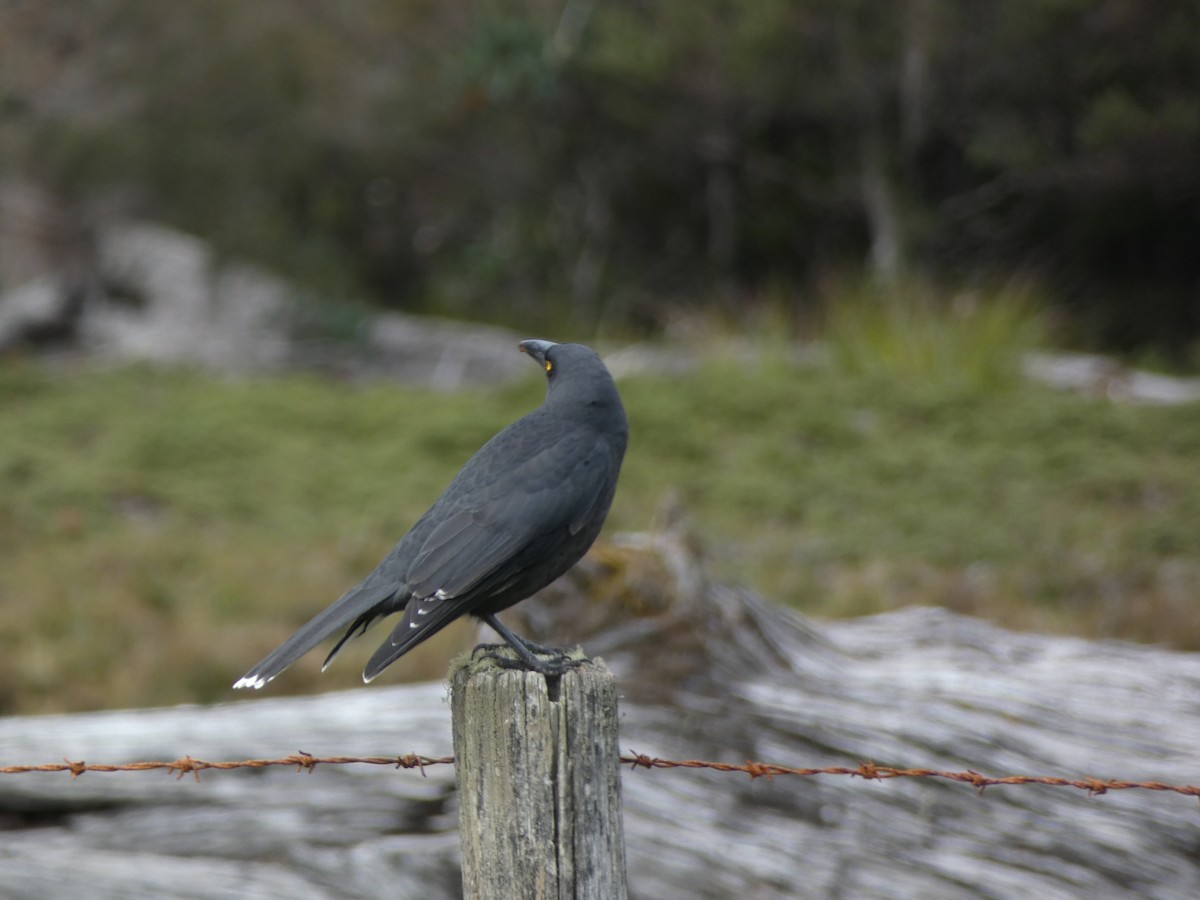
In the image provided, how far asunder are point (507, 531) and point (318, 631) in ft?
1.64

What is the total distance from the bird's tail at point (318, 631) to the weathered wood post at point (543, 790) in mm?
508

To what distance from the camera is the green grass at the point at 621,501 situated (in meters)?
6.64

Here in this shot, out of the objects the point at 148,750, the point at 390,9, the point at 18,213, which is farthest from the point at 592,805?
the point at 390,9

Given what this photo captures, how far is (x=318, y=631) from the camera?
276 centimetres

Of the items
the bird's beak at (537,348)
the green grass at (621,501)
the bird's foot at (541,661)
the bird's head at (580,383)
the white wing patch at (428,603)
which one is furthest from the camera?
the green grass at (621,501)

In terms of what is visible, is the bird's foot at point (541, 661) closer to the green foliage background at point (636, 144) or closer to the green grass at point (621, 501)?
the green grass at point (621, 501)

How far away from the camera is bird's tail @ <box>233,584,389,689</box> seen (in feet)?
8.84

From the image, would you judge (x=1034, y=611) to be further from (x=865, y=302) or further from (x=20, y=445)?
(x=20, y=445)

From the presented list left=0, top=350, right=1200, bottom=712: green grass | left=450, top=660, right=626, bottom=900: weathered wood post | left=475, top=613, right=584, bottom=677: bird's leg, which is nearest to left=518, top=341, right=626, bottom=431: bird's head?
left=475, top=613, right=584, bottom=677: bird's leg

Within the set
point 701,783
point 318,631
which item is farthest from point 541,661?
point 701,783

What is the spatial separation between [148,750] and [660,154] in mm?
14658

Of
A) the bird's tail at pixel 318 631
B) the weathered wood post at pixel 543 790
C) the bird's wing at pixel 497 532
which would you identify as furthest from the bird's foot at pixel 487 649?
the weathered wood post at pixel 543 790

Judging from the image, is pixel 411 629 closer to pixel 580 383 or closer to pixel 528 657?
pixel 528 657

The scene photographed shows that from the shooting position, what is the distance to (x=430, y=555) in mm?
2967
